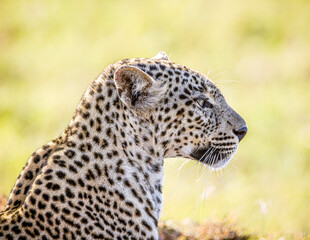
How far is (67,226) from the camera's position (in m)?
5.34

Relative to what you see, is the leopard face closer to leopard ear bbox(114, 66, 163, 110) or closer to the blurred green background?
leopard ear bbox(114, 66, 163, 110)

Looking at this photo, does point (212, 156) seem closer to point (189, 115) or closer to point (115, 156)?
point (189, 115)

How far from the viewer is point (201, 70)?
1728cm

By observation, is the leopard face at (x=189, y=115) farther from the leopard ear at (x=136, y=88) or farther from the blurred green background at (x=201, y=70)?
the blurred green background at (x=201, y=70)

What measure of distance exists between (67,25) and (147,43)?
4051 mm

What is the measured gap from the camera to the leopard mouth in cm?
629

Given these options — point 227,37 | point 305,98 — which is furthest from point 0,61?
point 305,98

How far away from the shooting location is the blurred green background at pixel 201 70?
10.6 meters

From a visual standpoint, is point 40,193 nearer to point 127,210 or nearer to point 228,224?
point 127,210

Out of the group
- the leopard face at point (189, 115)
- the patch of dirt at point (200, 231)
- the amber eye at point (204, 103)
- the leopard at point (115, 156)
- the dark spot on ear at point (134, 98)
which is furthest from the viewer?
the patch of dirt at point (200, 231)

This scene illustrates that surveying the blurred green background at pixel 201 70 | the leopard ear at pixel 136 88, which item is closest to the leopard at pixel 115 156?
the leopard ear at pixel 136 88

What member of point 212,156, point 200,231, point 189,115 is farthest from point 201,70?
point 189,115

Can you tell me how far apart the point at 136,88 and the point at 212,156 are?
129cm

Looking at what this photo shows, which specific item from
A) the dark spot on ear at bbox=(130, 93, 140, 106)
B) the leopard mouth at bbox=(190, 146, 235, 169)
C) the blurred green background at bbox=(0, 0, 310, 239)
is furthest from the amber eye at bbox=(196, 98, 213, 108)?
the blurred green background at bbox=(0, 0, 310, 239)
